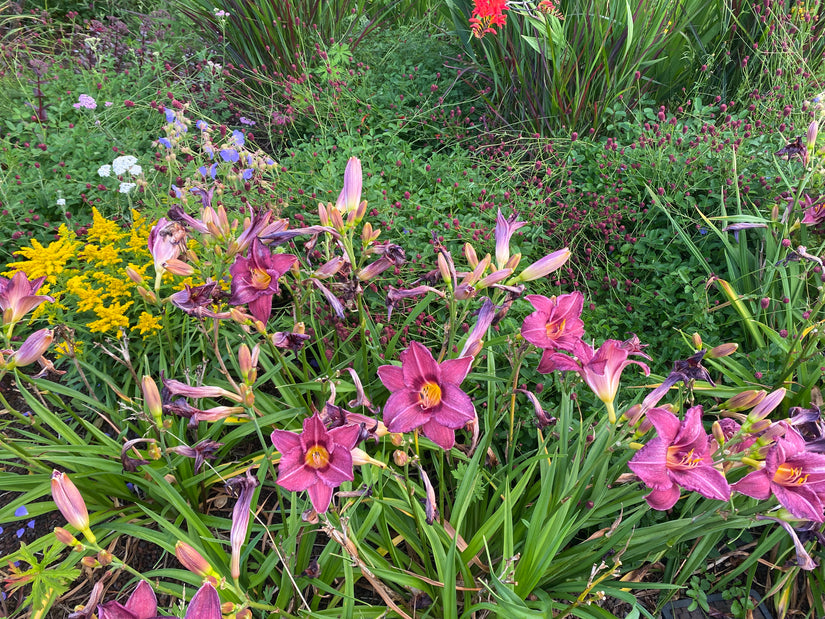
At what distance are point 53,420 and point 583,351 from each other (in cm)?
171

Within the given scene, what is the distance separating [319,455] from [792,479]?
931mm

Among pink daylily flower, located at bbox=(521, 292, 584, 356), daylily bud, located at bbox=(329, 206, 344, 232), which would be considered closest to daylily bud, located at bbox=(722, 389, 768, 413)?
pink daylily flower, located at bbox=(521, 292, 584, 356)

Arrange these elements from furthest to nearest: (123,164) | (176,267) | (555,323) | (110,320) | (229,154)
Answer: (123,164) < (229,154) < (110,320) < (176,267) < (555,323)

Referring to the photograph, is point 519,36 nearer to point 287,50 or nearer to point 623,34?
point 623,34

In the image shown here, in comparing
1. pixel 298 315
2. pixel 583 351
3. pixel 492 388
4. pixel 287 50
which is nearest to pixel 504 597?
pixel 583 351

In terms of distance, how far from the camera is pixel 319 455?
3.67ft

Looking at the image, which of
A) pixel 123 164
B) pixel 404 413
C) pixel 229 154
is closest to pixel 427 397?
pixel 404 413

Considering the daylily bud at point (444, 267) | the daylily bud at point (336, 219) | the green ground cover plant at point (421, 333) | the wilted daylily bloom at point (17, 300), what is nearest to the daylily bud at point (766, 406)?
the green ground cover plant at point (421, 333)

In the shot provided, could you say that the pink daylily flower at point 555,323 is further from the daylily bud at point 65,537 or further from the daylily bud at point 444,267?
the daylily bud at point 65,537

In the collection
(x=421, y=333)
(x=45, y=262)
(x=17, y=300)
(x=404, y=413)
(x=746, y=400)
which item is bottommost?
(x=421, y=333)

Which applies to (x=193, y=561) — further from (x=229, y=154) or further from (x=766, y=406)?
(x=229, y=154)

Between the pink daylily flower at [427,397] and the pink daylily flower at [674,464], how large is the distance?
0.35m

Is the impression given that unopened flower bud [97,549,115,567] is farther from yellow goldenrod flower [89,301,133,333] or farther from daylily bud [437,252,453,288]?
yellow goldenrod flower [89,301,133,333]

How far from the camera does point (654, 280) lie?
2.31m
